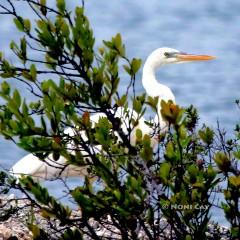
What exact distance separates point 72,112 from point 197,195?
0.86 metres

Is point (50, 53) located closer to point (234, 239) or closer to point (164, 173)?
point (164, 173)

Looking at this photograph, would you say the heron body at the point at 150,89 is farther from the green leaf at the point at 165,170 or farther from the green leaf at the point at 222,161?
the green leaf at the point at 222,161

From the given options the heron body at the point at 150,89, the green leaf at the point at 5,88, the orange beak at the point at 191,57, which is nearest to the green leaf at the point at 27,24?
the green leaf at the point at 5,88

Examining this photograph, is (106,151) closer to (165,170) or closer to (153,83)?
(165,170)

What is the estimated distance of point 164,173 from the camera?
136 inches

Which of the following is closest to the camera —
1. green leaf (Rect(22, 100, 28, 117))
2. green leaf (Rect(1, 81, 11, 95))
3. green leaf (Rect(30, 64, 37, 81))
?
green leaf (Rect(22, 100, 28, 117))

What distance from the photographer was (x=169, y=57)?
41.9 ft

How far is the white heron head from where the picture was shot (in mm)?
12539

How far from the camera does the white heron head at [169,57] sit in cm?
1254

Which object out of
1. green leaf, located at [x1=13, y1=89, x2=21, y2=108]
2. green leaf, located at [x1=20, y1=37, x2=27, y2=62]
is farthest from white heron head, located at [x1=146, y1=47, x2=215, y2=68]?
green leaf, located at [x1=13, y1=89, x2=21, y2=108]

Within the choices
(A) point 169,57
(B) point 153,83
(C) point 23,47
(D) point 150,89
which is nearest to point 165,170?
(C) point 23,47

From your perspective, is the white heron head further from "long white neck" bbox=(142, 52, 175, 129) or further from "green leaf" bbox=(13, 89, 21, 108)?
"green leaf" bbox=(13, 89, 21, 108)

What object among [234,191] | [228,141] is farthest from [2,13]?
[228,141]

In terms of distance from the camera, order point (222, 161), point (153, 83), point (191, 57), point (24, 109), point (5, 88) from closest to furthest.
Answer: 1. point (222, 161)
2. point (24, 109)
3. point (5, 88)
4. point (153, 83)
5. point (191, 57)
